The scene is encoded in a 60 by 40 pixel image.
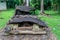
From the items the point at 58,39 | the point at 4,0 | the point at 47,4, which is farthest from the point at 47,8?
the point at 58,39

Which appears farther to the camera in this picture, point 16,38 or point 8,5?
point 8,5

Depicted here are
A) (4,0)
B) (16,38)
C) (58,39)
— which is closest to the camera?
(16,38)

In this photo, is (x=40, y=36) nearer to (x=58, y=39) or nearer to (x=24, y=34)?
(x=24, y=34)

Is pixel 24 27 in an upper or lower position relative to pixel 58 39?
upper

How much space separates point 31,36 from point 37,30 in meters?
0.46

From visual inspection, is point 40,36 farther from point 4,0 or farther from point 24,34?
point 4,0

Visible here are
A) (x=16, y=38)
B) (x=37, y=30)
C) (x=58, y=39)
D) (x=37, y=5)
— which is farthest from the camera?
(x=37, y=5)

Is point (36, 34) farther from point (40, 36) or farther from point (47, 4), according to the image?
point (47, 4)

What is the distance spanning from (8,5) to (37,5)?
820 centimetres

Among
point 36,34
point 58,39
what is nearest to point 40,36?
point 36,34

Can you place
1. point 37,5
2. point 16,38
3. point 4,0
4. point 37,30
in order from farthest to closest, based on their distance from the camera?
point 4,0
point 37,5
point 37,30
point 16,38

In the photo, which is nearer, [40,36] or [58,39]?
[40,36]

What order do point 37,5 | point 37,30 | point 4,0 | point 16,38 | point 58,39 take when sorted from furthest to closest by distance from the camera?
1. point 4,0
2. point 37,5
3. point 58,39
4. point 37,30
5. point 16,38

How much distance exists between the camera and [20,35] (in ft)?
29.5
